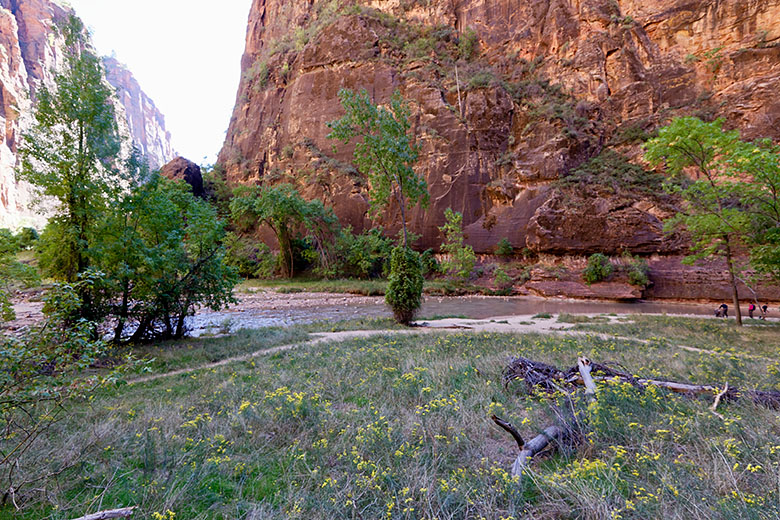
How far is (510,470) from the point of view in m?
2.73

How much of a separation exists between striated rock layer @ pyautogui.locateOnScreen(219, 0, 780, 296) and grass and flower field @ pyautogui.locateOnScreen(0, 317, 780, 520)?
98.3 ft

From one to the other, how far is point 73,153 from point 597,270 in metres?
32.9

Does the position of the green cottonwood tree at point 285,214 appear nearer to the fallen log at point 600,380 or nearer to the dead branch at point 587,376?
the fallen log at point 600,380

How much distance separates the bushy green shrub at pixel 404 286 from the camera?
13.2 meters

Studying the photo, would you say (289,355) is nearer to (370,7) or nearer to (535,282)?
(535,282)

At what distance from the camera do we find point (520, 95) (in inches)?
1484

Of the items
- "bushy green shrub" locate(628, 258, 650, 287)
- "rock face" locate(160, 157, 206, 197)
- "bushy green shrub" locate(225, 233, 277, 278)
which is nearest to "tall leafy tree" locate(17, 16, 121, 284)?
"bushy green shrub" locate(225, 233, 277, 278)

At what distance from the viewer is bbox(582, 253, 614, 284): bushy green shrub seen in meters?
27.1

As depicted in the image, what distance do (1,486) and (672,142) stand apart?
16.9 metres

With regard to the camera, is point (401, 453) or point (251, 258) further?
point (251, 258)

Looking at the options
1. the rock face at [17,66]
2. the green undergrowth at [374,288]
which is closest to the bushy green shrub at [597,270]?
the green undergrowth at [374,288]

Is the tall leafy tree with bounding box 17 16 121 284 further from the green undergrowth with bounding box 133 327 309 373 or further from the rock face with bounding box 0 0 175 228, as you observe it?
the rock face with bounding box 0 0 175 228

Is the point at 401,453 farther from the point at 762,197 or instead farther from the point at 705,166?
the point at 705,166

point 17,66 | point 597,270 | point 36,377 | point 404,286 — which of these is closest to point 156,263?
point 36,377
